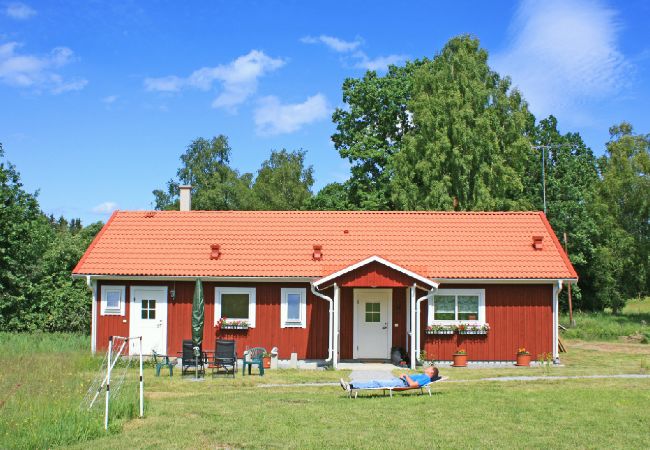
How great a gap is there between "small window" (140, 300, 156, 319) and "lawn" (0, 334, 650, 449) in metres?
4.75

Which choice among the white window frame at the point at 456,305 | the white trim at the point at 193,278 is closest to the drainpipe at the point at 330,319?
the white trim at the point at 193,278

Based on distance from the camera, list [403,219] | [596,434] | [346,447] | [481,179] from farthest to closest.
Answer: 1. [481,179]
2. [403,219]
3. [596,434]
4. [346,447]

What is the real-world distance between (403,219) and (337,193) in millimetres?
16842

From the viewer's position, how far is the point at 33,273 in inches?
1103

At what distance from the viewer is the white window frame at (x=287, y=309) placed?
2227cm

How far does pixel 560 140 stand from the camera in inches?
1885

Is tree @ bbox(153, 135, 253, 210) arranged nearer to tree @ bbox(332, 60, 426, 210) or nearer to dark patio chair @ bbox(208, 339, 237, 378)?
tree @ bbox(332, 60, 426, 210)

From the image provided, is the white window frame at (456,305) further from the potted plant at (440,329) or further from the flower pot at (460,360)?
the flower pot at (460,360)

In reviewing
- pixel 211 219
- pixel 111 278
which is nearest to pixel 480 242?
pixel 211 219

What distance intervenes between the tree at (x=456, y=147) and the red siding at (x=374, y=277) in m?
15.9

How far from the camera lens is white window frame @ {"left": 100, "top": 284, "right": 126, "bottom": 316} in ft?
74.6

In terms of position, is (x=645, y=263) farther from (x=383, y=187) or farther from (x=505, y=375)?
(x=505, y=375)

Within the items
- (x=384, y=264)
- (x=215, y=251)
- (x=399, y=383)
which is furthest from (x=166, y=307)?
(x=399, y=383)

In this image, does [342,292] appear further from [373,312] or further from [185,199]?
[185,199]
